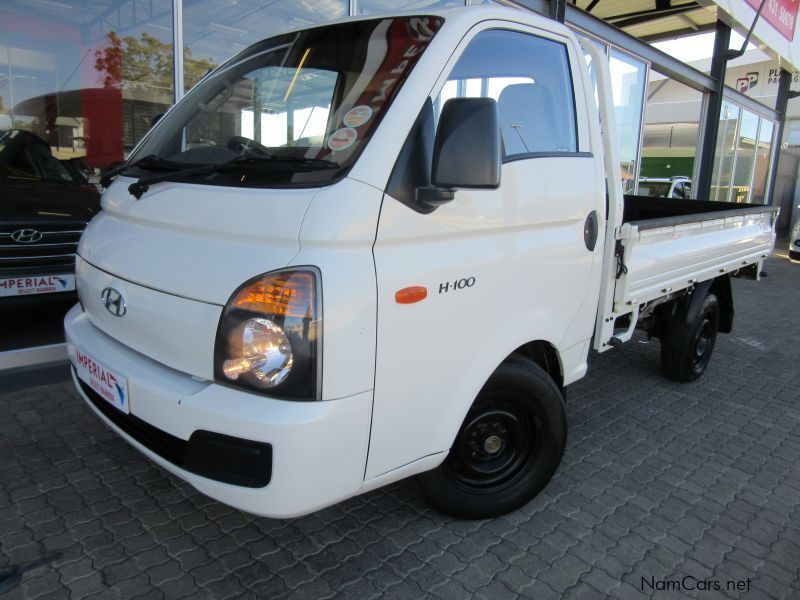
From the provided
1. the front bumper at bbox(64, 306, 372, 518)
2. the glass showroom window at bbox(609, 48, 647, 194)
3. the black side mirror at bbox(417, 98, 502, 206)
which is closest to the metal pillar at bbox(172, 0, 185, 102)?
the front bumper at bbox(64, 306, 372, 518)

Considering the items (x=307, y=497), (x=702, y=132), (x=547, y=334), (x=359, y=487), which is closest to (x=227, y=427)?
(x=307, y=497)

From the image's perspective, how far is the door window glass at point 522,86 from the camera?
7.36ft

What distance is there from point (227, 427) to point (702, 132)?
A: 12.5 meters

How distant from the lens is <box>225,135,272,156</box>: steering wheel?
2189 mm

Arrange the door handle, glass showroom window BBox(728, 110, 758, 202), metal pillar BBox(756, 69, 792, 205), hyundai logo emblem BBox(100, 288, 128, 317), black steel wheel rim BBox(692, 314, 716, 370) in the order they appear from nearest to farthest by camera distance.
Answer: hyundai logo emblem BBox(100, 288, 128, 317)
the door handle
black steel wheel rim BBox(692, 314, 716, 370)
glass showroom window BBox(728, 110, 758, 202)
metal pillar BBox(756, 69, 792, 205)

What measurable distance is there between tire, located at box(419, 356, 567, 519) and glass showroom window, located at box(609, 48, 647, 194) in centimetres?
676

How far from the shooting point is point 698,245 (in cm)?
388

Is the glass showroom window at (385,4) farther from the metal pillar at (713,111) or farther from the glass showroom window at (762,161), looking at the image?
the glass showroom window at (762,161)

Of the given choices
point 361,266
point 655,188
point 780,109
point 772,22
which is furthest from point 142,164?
point 780,109

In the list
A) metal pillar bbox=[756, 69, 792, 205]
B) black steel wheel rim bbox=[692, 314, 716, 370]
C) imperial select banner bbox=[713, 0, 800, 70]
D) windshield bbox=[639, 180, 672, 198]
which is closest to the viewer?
black steel wheel rim bbox=[692, 314, 716, 370]

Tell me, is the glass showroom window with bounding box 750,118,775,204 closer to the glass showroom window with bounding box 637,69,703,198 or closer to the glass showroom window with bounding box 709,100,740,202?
the glass showroom window with bounding box 709,100,740,202

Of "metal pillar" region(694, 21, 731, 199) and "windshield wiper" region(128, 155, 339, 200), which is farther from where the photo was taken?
"metal pillar" region(694, 21, 731, 199)

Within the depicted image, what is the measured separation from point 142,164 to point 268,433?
1.47m

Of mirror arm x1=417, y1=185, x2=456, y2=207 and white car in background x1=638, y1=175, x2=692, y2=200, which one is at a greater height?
white car in background x1=638, y1=175, x2=692, y2=200
